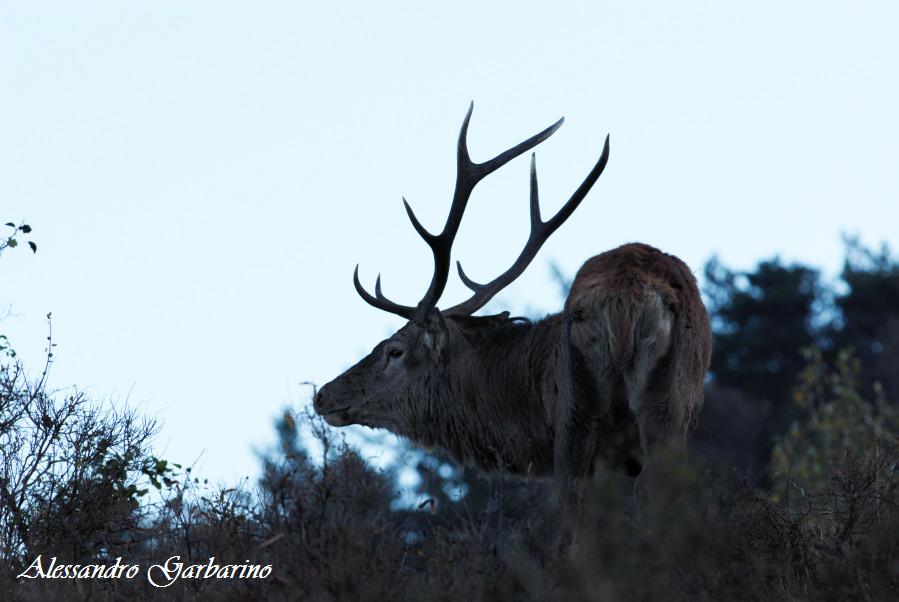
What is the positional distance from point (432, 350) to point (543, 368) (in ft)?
3.56

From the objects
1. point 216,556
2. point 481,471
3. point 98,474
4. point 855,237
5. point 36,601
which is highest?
point 855,237

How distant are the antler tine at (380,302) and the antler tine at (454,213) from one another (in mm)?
177

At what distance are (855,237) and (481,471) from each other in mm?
43347

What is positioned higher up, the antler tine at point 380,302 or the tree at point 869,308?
the tree at point 869,308

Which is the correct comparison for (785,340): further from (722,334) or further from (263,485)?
(263,485)

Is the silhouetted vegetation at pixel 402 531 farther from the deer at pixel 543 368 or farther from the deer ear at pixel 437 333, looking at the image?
the deer ear at pixel 437 333

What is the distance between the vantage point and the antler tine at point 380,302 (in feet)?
33.4

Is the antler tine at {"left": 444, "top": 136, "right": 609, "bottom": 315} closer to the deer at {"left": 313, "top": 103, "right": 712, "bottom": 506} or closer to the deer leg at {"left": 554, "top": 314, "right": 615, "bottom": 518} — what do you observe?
the deer at {"left": 313, "top": 103, "right": 712, "bottom": 506}

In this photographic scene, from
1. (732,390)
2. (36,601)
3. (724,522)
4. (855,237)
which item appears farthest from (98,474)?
(855,237)

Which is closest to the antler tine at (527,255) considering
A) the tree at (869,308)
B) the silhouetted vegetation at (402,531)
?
the silhouetted vegetation at (402,531)

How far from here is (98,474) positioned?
8.18m

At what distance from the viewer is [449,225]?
9.95m

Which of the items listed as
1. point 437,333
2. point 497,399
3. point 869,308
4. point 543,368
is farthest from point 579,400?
point 869,308

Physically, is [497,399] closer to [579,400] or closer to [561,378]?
[561,378]
